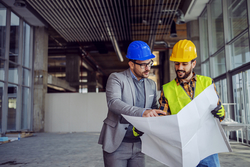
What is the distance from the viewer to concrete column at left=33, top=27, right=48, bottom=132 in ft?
35.6

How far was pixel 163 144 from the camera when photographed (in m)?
1.17

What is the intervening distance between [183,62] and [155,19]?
7.28 m

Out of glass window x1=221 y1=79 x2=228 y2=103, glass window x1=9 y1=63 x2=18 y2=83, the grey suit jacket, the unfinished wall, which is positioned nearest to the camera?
the grey suit jacket

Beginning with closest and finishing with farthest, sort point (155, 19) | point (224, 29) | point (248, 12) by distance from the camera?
point (248, 12) < point (224, 29) < point (155, 19)

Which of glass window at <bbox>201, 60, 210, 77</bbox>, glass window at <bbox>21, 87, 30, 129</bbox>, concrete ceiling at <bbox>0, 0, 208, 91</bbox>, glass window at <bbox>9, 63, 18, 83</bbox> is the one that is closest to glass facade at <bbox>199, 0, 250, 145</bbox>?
glass window at <bbox>201, 60, 210, 77</bbox>

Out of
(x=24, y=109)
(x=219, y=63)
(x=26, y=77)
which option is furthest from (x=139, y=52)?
(x=26, y=77)

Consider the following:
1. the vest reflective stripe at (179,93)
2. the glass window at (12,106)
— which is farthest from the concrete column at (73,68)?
the vest reflective stripe at (179,93)

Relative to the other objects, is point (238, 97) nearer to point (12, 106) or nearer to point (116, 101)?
point (116, 101)

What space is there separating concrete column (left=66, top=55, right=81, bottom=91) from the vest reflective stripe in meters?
13.5

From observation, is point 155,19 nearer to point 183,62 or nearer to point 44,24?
point 44,24

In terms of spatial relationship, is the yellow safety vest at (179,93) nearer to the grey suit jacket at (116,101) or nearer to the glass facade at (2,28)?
the grey suit jacket at (116,101)

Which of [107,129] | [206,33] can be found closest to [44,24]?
[206,33]

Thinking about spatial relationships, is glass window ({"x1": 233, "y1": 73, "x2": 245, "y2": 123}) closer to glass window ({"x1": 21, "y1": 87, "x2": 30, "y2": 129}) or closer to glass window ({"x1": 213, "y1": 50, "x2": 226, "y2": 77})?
glass window ({"x1": 213, "y1": 50, "x2": 226, "y2": 77})

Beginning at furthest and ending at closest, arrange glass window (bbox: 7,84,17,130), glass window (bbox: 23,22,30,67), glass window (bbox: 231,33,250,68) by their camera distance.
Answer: glass window (bbox: 23,22,30,67) < glass window (bbox: 7,84,17,130) < glass window (bbox: 231,33,250,68)
